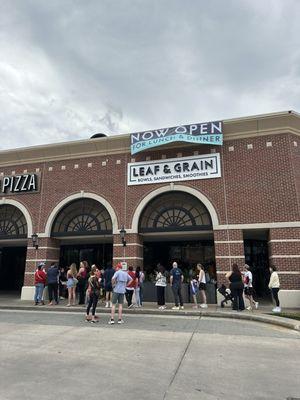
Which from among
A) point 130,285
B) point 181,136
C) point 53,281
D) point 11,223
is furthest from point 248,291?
point 11,223

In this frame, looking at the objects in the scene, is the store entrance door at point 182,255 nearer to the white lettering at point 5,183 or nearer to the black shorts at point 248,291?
the black shorts at point 248,291

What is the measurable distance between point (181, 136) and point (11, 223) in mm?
10355

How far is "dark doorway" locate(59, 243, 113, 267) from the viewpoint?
19375 millimetres

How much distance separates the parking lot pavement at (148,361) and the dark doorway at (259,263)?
820cm

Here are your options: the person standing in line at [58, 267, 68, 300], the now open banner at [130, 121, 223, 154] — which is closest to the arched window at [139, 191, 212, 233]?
the now open banner at [130, 121, 223, 154]

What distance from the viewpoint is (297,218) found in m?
13.6

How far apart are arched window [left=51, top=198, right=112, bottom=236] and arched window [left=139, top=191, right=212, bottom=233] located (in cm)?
205

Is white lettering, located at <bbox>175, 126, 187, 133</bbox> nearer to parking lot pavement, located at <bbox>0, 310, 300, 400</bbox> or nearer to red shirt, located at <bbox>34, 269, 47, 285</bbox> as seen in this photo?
red shirt, located at <bbox>34, 269, 47, 285</bbox>

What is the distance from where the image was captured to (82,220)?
17.1 m

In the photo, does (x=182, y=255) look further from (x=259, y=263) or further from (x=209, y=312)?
(x=209, y=312)

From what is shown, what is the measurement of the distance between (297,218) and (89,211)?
9.64 m

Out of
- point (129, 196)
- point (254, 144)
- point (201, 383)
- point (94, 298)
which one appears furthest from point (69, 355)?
point (254, 144)

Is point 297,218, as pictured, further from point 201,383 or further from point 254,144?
point 201,383

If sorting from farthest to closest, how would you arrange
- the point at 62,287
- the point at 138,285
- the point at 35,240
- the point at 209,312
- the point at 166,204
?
1. the point at 35,240
2. the point at 62,287
3. the point at 166,204
4. the point at 138,285
5. the point at 209,312
